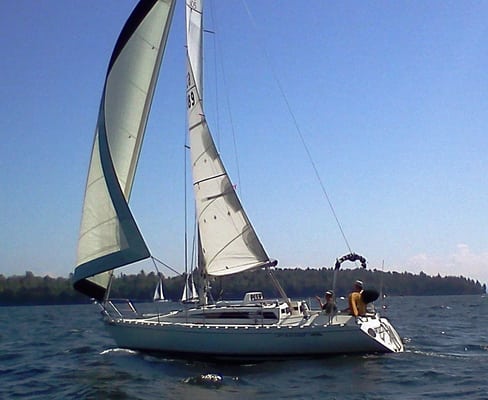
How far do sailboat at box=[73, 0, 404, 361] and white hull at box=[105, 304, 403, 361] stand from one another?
0.03 m

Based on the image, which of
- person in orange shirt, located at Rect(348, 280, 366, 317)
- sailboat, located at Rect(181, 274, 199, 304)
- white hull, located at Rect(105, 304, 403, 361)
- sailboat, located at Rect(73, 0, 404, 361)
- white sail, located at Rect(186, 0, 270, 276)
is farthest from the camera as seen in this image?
sailboat, located at Rect(181, 274, 199, 304)

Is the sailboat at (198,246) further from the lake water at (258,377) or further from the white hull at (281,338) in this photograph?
the lake water at (258,377)

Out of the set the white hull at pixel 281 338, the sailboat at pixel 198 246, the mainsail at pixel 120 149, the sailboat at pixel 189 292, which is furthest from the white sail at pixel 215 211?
the white hull at pixel 281 338

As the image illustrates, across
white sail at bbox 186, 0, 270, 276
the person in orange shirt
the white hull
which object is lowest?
the white hull

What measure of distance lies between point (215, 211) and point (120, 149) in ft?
11.9

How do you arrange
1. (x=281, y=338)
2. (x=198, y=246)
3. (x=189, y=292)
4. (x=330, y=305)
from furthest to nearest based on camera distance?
(x=189, y=292)
(x=198, y=246)
(x=330, y=305)
(x=281, y=338)

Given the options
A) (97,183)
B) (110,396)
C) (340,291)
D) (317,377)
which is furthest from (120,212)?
(340,291)

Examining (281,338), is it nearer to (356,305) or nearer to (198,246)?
(356,305)

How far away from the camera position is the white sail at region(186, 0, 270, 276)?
2148 cm

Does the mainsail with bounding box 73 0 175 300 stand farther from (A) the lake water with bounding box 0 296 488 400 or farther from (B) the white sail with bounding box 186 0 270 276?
(A) the lake water with bounding box 0 296 488 400

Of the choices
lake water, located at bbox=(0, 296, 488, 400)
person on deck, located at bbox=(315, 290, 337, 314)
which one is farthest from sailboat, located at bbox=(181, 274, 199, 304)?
person on deck, located at bbox=(315, 290, 337, 314)

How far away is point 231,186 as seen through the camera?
2203 centimetres

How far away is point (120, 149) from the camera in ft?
71.2

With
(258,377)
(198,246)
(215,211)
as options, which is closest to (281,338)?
(258,377)
